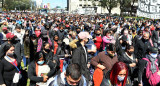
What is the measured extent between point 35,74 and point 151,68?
2358mm

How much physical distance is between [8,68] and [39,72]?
0.82m

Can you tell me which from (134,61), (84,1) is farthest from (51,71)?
(84,1)

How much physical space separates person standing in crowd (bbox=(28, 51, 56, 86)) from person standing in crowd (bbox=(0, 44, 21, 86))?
61cm

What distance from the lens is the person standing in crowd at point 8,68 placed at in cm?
396

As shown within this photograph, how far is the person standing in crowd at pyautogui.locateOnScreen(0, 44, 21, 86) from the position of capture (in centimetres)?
396

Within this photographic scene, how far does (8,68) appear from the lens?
4016 millimetres

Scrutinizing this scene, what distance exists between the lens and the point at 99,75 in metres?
3.84

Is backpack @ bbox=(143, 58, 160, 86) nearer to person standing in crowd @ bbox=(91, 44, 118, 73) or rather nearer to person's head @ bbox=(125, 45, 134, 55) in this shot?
person's head @ bbox=(125, 45, 134, 55)

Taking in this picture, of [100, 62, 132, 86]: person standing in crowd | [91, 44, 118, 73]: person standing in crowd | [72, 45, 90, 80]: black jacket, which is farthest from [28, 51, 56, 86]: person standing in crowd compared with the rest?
[100, 62, 132, 86]: person standing in crowd

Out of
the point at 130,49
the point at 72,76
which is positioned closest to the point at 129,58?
the point at 130,49

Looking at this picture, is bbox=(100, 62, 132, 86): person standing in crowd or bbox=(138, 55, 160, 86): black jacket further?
bbox=(138, 55, 160, 86): black jacket

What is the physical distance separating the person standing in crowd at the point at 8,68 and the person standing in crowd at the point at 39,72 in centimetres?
61

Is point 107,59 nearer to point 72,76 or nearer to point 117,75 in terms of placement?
point 117,75

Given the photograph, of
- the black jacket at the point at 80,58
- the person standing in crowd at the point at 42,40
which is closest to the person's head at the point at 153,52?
the black jacket at the point at 80,58
